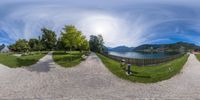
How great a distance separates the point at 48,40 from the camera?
8744 cm

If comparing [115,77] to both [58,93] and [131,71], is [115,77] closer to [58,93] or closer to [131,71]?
[131,71]

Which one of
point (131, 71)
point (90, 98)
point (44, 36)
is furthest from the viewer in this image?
point (44, 36)

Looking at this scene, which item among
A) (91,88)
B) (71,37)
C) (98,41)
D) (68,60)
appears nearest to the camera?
(91,88)

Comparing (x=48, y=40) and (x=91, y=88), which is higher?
(x=48, y=40)

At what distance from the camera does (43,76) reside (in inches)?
947

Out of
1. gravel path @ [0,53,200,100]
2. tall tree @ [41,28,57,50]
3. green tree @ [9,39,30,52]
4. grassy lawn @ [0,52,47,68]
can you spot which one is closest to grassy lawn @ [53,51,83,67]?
A: grassy lawn @ [0,52,47,68]

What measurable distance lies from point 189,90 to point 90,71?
443 inches

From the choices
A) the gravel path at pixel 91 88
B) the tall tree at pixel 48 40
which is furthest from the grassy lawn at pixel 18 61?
the tall tree at pixel 48 40

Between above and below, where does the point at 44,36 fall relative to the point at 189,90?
above

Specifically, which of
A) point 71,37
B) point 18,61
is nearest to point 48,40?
point 71,37

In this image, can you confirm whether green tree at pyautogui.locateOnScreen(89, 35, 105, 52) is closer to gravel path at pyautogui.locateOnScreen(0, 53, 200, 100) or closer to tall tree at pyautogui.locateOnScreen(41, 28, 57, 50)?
gravel path at pyautogui.locateOnScreen(0, 53, 200, 100)

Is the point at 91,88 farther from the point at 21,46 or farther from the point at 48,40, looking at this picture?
the point at 21,46

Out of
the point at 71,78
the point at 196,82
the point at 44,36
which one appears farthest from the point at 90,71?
the point at 44,36

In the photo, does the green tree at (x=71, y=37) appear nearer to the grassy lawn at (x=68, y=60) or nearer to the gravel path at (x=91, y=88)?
the grassy lawn at (x=68, y=60)
